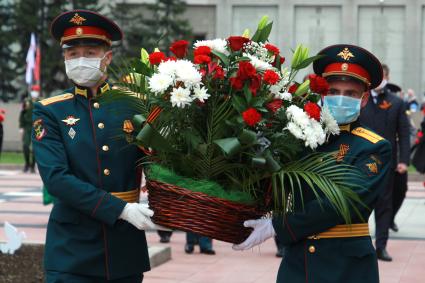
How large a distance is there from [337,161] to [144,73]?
0.93 m

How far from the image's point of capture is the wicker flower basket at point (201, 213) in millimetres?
3742

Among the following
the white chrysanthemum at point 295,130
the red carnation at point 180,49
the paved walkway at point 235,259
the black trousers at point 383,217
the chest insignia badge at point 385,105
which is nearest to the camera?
the white chrysanthemum at point 295,130

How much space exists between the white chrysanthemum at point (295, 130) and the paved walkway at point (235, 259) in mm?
4308

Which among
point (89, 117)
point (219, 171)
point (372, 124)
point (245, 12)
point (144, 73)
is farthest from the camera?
point (245, 12)

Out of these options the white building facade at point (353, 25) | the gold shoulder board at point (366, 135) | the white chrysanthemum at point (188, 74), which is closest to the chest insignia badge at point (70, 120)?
the white chrysanthemum at point (188, 74)

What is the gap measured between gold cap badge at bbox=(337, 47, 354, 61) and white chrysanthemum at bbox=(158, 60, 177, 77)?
0.80m

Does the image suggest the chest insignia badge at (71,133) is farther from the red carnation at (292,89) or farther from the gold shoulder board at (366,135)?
the gold shoulder board at (366,135)

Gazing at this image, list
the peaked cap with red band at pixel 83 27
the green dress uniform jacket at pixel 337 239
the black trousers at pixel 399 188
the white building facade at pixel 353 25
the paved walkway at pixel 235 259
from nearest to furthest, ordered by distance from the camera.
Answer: the green dress uniform jacket at pixel 337 239 → the peaked cap with red band at pixel 83 27 → the paved walkway at pixel 235 259 → the black trousers at pixel 399 188 → the white building facade at pixel 353 25

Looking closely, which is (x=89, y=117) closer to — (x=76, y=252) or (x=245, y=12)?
(x=76, y=252)

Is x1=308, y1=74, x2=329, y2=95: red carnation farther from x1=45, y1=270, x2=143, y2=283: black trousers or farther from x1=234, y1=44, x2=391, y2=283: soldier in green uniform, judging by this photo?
x1=45, y1=270, x2=143, y2=283: black trousers

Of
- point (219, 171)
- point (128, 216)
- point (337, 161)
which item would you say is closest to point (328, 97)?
point (337, 161)

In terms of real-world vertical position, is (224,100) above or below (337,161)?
above

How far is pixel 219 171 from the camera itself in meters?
3.79

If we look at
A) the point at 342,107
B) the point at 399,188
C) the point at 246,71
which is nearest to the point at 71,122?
the point at 246,71
